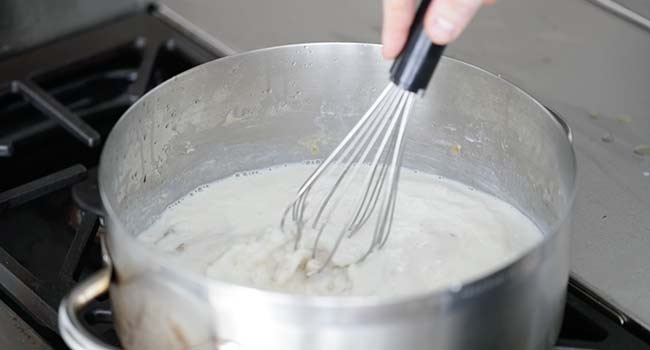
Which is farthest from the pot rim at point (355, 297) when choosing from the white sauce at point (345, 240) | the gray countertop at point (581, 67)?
the gray countertop at point (581, 67)

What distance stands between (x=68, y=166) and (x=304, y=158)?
0.24 m

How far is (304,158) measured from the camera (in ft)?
2.83

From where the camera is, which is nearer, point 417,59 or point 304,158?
point 417,59

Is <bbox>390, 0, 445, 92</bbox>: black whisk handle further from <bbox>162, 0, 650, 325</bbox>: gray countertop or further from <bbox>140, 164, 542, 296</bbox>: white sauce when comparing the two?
<bbox>162, 0, 650, 325</bbox>: gray countertop

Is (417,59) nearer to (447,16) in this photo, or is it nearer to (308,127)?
(447,16)

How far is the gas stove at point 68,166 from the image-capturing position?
715mm

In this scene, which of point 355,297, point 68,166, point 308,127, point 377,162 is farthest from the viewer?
point 68,166

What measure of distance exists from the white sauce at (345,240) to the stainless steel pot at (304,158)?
18mm

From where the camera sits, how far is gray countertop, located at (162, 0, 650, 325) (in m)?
0.79

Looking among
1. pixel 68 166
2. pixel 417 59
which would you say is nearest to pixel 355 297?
pixel 417 59

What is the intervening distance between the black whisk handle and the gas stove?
0.20 metres

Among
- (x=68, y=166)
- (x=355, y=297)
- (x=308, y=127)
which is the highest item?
(x=355, y=297)

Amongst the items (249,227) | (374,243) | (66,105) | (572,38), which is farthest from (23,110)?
(572,38)

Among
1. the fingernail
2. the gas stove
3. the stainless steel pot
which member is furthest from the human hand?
the gas stove
